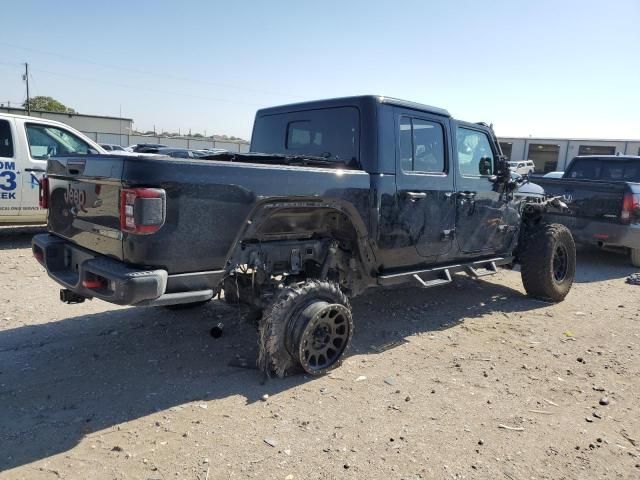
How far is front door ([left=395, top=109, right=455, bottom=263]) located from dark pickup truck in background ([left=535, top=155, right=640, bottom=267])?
173 inches

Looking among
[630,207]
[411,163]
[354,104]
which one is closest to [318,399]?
[411,163]

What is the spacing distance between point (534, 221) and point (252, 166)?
4.51 meters

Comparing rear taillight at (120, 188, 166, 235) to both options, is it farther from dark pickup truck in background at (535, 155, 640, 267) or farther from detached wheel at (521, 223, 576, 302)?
dark pickup truck in background at (535, 155, 640, 267)

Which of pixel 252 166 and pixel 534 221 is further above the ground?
pixel 252 166

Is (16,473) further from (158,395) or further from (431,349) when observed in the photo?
(431,349)

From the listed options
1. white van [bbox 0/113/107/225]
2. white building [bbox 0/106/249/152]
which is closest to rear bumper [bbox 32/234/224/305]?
white van [bbox 0/113/107/225]

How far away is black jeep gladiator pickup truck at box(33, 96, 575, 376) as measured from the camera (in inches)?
122

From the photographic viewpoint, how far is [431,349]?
15.2 feet

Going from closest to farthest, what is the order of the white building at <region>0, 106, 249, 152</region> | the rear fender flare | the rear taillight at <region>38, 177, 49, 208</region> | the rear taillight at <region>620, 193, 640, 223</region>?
the rear fender flare
the rear taillight at <region>38, 177, 49, 208</region>
the rear taillight at <region>620, 193, 640, 223</region>
the white building at <region>0, 106, 249, 152</region>

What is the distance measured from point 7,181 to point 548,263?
24.7ft

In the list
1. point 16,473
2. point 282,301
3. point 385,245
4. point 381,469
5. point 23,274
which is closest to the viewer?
point 16,473

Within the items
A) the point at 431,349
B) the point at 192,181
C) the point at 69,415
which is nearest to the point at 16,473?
the point at 69,415

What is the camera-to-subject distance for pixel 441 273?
5082mm

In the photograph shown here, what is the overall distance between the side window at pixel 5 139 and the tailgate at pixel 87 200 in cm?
434
